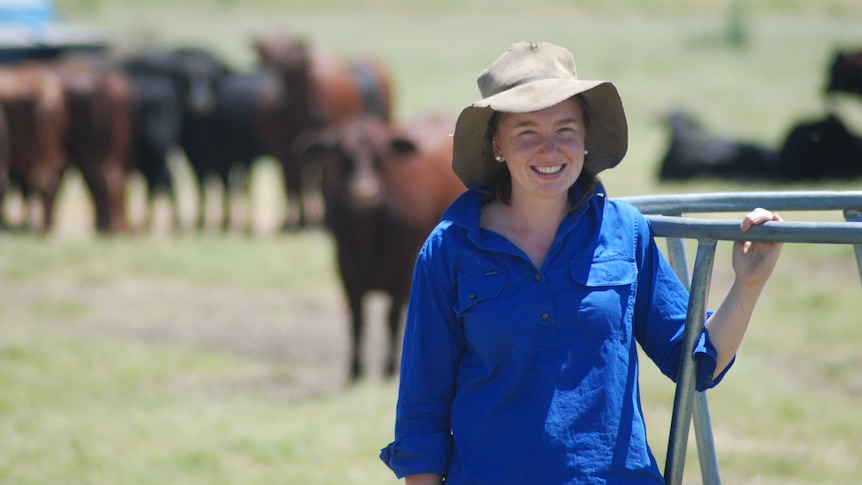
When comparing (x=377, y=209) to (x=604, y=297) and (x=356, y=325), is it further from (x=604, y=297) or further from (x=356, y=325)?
(x=604, y=297)

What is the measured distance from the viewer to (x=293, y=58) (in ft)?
47.4

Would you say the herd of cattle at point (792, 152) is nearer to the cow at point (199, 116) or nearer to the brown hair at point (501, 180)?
the cow at point (199, 116)

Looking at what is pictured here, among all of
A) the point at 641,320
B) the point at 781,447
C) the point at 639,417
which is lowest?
the point at 781,447

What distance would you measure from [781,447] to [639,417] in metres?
3.46

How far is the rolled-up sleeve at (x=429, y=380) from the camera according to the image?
7.60ft

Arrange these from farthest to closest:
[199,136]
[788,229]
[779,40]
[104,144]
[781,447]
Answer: [779,40] < [199,136] < [104,144] < [781,447] < [788,229]

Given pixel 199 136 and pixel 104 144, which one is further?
pixel 199 136

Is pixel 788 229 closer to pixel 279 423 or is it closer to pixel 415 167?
pixel 279 423

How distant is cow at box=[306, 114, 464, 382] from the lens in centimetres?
766

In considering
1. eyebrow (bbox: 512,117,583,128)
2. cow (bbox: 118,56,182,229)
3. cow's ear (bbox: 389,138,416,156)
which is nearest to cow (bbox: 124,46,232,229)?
cow (bbox: 118,56,182,229)

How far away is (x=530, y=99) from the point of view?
2273mm

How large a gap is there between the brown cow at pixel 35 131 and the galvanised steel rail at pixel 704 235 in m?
11.3

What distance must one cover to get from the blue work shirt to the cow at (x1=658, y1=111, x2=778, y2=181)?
12040mm

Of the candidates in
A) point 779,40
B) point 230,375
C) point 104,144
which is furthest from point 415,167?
point 779,40
